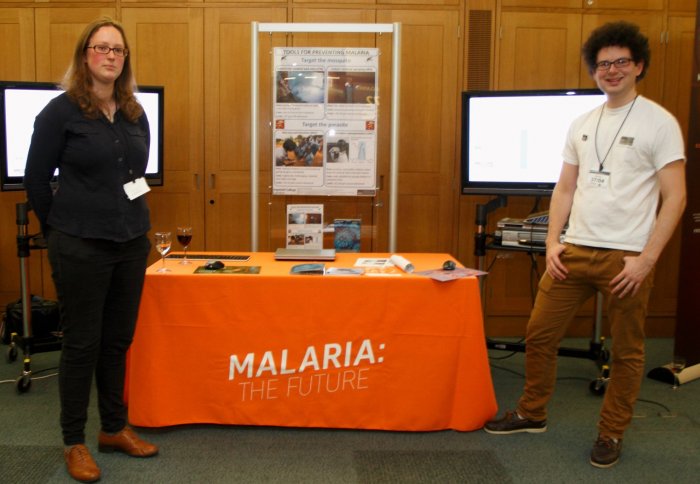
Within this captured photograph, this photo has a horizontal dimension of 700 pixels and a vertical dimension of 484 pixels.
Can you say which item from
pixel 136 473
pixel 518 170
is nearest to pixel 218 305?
pixel 136 473

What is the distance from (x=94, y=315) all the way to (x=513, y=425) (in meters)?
1.70

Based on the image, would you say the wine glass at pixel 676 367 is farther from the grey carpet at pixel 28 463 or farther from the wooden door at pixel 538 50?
the grey carpet at pixel 28 463

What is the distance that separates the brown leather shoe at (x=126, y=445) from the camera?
2434 mm

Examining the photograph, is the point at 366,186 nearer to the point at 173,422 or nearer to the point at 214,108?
A: the point at 214,108

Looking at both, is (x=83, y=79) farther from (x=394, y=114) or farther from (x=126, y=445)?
(x=394, y=114)

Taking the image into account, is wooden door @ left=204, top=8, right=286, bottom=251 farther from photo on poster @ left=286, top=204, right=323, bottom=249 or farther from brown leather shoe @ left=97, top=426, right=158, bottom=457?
brown leather shoe @ left=97, top=426, right=158, bottom=457

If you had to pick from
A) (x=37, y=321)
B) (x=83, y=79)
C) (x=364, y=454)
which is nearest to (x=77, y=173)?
(x=83, y=79)

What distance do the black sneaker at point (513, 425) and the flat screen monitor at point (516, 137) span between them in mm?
1330

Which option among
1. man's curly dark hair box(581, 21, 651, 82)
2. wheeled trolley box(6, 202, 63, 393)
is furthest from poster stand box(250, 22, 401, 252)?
man's curly dark hair box(581, 21, 651, 82)

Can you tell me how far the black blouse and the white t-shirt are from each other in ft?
5.41

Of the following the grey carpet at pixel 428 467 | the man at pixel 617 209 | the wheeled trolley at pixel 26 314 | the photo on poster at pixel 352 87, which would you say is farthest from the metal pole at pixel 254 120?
the man at pixel 617 209

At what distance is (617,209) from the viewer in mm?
2271

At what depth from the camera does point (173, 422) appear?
8.65 ft

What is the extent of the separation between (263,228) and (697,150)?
8.21 ft
